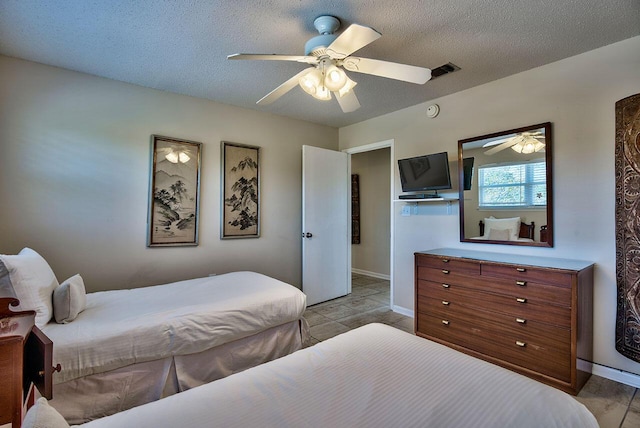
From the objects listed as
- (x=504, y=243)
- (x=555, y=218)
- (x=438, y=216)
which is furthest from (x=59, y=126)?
(x=555, y=218)

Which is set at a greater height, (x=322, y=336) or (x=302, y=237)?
(x=302, y=237)

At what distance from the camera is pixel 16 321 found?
1.21 metres

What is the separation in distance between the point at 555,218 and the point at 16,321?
3.56m

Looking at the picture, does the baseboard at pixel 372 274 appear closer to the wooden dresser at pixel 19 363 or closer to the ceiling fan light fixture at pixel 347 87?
the ceiling fan light fixture at pixel 347 87

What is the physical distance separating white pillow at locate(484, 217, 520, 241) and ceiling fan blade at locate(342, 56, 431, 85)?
1.73m

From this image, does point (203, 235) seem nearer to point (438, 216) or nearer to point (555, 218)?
point (438, 216)

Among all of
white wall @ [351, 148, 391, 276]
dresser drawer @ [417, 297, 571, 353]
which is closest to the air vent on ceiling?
dresser drawer @ [417, 297, 571, 353]

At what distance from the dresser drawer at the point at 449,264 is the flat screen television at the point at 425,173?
82 cm

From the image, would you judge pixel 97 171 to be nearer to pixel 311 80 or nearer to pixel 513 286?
pixel 311 80

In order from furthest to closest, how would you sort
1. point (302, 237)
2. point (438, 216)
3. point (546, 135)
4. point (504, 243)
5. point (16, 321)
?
point (302, 237) → point (438, 216) → point (504, 243) → point (546, 135) → point (16, 321)

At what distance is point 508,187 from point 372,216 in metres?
3.30

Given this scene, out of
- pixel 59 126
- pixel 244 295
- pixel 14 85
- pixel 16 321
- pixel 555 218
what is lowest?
pixel 244 295

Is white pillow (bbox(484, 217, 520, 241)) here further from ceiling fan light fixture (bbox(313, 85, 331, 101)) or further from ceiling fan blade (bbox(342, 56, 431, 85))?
ceiling fan light fixture (bbox(313, 85, 331, 101))

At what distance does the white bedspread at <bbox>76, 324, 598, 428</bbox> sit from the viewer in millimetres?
927
